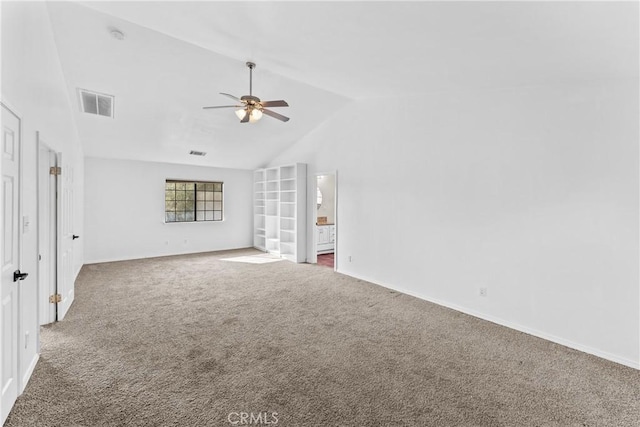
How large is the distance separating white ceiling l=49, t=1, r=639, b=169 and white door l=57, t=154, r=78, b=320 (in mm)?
1322

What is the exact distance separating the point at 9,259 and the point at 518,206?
178 inches

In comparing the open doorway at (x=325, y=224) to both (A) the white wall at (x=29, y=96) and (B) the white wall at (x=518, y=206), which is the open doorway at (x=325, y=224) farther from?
(A) the white wall at (x=29, y=96)

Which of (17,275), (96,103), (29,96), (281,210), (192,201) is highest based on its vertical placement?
(96,103)

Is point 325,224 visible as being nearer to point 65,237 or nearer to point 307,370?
point 65,237

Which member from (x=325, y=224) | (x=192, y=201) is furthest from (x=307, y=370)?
(x=192, y=201)

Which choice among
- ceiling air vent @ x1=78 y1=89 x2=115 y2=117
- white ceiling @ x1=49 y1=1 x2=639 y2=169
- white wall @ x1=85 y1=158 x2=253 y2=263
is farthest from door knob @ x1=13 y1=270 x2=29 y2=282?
white wall @ x1=85 y1=158 x2=253 y2=263

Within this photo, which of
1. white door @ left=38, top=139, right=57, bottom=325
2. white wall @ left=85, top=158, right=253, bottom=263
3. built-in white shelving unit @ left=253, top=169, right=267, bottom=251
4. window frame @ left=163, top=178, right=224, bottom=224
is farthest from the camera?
built-in white shelving unit @ left=253, top=169, right=267, bottom=251

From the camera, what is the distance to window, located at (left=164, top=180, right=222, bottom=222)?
748 centimetres

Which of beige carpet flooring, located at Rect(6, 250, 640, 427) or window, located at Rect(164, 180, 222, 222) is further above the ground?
window, located at Rect(164, 180, 222, 222)

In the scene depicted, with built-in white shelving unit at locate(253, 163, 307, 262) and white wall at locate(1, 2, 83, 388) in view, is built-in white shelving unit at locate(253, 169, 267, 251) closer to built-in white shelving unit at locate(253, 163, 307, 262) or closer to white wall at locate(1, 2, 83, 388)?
built-in white shelving unit at locate(253, 163, 307, 262)

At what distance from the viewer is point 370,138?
200 inches

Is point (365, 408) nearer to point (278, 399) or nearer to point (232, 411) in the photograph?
point (278, 399)

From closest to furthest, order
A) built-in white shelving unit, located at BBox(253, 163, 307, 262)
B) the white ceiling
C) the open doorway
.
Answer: the white ceiling < built-in white shelving unit, located at BBox(253, 163, 307, 262) < the open doorway

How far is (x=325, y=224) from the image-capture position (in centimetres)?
812
